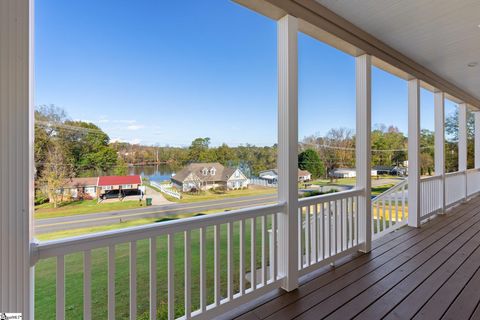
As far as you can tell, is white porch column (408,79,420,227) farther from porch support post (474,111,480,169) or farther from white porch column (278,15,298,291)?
porch support post (474,111,480,169)

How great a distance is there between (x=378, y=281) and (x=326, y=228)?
0.68m

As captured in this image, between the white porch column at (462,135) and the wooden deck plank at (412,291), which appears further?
the white porch column at (462,135)

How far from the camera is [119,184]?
160cm

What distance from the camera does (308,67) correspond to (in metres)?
2.69

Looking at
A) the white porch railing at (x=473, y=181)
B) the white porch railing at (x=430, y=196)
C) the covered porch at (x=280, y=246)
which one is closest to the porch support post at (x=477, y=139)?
the white porch railing at (x=473, y=181)

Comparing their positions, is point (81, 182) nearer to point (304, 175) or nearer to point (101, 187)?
point (101, 187)

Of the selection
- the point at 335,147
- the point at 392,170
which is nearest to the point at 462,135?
the point at 392,170

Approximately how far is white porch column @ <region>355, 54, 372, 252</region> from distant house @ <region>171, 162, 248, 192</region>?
180 cm

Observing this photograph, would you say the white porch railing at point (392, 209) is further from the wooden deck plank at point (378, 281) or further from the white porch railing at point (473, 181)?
the white porch railing at point (473, 181)

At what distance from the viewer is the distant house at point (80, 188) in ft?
4.67

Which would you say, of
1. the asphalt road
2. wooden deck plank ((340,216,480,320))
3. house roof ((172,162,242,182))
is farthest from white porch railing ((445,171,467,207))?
house roof ((172,162,242,182))

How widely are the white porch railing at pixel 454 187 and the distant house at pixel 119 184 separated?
623 cm

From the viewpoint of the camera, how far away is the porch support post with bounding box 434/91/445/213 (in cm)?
492
